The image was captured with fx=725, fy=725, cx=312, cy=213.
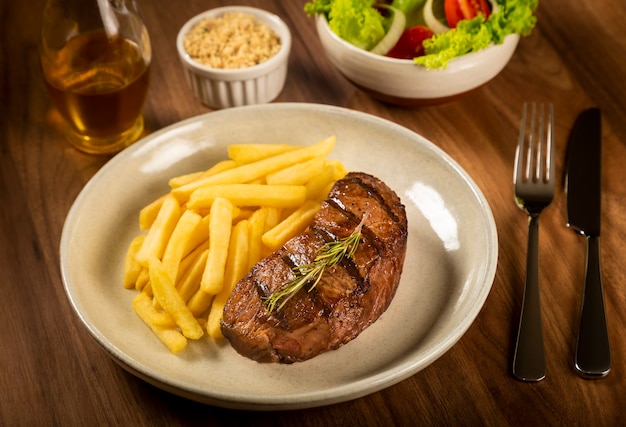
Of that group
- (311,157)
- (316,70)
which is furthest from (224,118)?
(316,70)

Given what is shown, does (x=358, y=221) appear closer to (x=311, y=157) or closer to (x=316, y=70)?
(x=311, y=157)

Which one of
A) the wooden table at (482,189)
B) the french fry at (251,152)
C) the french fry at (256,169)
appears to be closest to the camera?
the wooden table at (482,189)

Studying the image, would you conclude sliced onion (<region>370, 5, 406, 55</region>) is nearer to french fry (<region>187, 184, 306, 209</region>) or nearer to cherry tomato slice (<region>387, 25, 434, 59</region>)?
cherry tomato slice (<region>387, 25, 434, 59</region>)

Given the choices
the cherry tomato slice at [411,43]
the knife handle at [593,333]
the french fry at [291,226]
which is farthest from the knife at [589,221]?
the french fry at [291,226]

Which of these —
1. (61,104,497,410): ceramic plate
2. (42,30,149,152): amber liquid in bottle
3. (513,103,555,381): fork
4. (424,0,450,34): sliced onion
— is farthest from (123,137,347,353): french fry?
(424,0,450,34): sliced onion

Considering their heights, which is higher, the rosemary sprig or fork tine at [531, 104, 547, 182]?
the rosemary sprig

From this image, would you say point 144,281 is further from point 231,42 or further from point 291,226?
point 231,42

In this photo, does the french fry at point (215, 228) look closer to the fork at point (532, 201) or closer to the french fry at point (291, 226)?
the french fry at point (291, 226)
